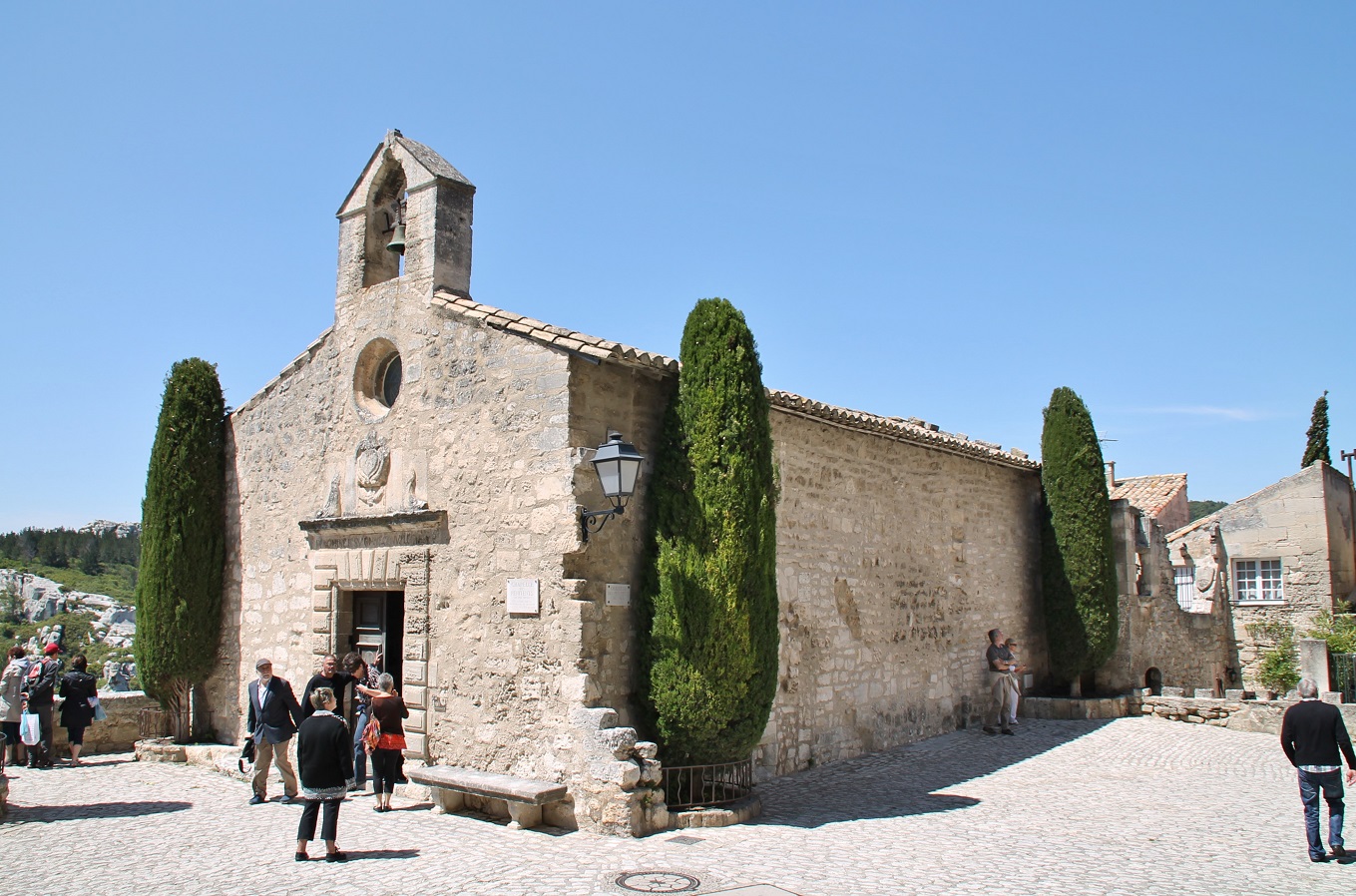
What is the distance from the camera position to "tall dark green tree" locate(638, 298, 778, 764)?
26.6 feet

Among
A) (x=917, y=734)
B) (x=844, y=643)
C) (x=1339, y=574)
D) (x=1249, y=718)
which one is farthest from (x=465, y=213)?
(x=1339, y=574)

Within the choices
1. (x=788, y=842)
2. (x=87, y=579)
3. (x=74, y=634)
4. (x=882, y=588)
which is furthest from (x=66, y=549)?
(x=788, y=842)

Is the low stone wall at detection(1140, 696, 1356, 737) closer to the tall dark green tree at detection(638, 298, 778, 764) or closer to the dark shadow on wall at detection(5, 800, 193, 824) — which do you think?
the tall dark green tree at detection(638, 298, 778, 764)

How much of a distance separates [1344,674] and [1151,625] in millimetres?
3133

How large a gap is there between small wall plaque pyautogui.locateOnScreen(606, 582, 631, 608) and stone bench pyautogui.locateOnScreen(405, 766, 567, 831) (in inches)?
60.7

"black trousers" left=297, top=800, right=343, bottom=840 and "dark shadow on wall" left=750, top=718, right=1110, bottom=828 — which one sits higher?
"black trousers" left=297, top=800, right=343, bottom=840

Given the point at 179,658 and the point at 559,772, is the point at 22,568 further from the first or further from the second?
the point at 559,772

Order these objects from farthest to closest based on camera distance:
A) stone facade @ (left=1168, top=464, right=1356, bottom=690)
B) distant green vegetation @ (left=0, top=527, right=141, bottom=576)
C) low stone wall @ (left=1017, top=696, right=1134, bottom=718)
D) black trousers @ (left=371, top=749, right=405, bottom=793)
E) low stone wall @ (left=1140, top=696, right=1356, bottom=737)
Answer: distant green vegetation @ (left=0, top=527, right=141, bottom=576), stone facade @ (left=1168, top=464, right=1356, bottom=690), low stone wall @ (left=1017, top=696, right=1134, bottom=718), low stone wall @ (left=1140, top=696, right=1356, bottom=737), black trousers @ (left=371, top=749, right=405, bottom=793)

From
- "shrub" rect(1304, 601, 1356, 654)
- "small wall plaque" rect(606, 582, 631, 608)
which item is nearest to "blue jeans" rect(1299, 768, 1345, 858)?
"small wall plaque" rect(606, 582, 631, 608)

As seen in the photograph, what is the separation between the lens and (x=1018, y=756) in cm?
1156

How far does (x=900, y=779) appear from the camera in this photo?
397 inches

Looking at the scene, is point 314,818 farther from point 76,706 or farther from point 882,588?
point 882,588

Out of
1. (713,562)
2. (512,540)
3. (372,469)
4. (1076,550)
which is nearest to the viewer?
(713,562)

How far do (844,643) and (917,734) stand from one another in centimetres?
231
